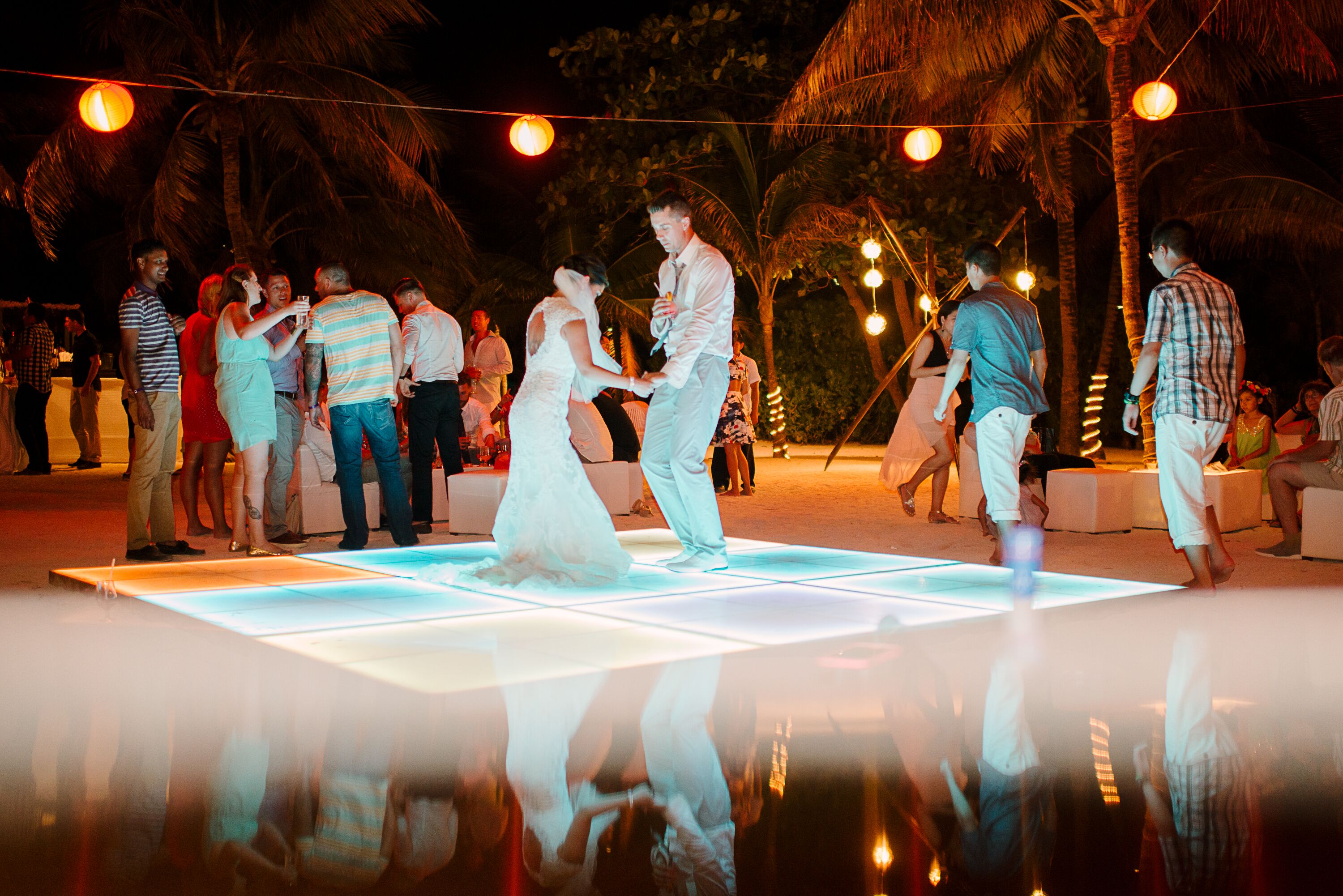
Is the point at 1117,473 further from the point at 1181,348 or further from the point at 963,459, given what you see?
the point at 1181,348

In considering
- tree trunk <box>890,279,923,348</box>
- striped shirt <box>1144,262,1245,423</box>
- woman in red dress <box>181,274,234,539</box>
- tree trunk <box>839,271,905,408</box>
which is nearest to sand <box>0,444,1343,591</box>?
woman in red dress <box>181,274,234,539</box>

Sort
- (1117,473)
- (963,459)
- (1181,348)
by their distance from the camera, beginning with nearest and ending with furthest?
(1181,348), (1117,473), (963,459)

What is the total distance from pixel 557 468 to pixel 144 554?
9.36 ft

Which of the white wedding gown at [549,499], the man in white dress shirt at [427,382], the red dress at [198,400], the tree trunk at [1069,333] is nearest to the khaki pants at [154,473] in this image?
the red dress at [198,400]

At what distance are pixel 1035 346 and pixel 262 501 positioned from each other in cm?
475

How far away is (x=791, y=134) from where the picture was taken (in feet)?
56.7

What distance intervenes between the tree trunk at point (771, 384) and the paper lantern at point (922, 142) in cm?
544

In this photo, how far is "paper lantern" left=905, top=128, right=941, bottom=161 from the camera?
1379 centimetres

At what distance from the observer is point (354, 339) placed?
7582mm

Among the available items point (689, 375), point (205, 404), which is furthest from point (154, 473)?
point (689, 375)

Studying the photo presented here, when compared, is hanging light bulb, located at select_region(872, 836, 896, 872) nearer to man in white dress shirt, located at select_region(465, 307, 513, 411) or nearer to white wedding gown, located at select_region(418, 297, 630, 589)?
white wedding gown, located at select_region(418, 297, 630, 589)

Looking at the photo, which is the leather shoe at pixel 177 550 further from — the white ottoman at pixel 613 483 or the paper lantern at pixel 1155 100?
the paper lantern at pixel 1155 100

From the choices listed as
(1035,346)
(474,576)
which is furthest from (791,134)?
(474,576)

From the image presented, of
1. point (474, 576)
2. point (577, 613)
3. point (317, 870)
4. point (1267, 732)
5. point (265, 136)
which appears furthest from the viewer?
Result: point (265, 136)
